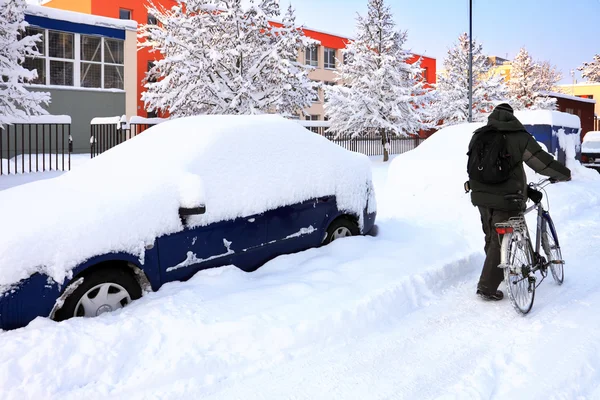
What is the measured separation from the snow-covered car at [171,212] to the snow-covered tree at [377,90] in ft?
59.9

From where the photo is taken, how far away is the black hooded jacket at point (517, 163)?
482 cm

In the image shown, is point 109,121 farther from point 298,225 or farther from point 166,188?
point 166,188

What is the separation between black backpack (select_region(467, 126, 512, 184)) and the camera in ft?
15.9

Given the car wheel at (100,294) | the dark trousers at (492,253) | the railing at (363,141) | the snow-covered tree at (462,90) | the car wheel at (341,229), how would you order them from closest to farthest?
the car wheel at (100,294), the dark trousers at (492,253), the car wheel at (341,229), the railing at (363,141), the snow-covered tree at (462,90)

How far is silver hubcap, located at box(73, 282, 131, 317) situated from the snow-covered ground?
0.32 ft

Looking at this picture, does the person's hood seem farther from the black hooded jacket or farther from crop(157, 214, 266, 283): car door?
crop(157, 214, 266, 283): car door

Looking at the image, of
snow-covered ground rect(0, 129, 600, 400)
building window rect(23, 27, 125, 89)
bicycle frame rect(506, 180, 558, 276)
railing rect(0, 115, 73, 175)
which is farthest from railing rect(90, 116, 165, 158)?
bicycle frame rect(506, 180, 558, 276)

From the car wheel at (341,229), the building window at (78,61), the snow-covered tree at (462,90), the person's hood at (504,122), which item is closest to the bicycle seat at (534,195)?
the person's hood at (504,122)

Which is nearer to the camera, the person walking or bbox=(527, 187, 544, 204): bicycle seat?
the person walking

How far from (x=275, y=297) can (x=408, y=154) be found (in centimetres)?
886

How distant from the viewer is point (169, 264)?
4.61 meters

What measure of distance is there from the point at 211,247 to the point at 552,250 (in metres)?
3.36

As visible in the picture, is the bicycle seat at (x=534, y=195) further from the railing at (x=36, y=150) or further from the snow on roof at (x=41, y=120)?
the snow on roof at (x=41, y=120)

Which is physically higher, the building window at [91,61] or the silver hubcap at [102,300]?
the building window at [91,61]
